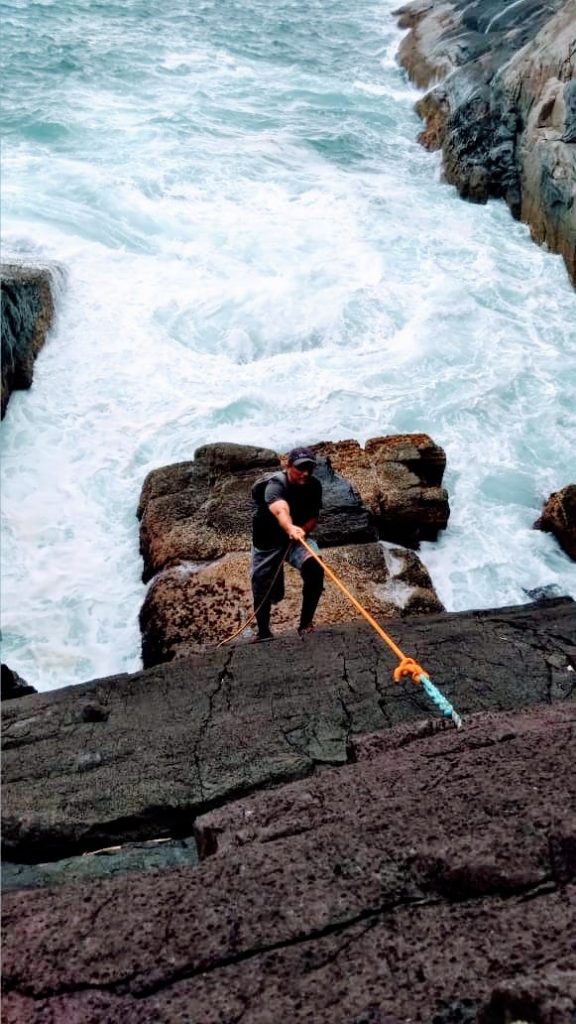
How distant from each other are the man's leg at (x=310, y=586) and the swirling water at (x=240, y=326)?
2.02 m

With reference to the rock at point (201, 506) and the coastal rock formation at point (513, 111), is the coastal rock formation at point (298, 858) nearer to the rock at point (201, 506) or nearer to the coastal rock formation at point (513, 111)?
the rock at point (201, 506)

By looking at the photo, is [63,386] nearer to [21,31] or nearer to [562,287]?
[562,287]

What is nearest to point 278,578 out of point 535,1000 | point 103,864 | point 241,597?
point 241,597

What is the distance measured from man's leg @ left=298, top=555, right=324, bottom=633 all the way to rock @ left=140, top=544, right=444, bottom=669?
48 centimetres

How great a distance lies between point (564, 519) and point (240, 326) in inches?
266

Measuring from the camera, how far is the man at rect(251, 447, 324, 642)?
5.52 m

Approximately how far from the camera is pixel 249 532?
8102 mm

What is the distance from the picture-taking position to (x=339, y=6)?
121 feet

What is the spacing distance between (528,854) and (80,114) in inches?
937

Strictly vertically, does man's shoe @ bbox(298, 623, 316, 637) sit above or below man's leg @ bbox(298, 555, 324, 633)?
below

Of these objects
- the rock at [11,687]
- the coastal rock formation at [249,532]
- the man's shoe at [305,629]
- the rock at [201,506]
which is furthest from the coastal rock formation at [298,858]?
the rock at [201,506]

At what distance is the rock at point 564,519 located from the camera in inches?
361

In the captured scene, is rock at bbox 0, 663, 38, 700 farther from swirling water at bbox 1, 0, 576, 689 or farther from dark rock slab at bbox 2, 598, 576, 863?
swirling water at bbox 1, 0, 576, 689

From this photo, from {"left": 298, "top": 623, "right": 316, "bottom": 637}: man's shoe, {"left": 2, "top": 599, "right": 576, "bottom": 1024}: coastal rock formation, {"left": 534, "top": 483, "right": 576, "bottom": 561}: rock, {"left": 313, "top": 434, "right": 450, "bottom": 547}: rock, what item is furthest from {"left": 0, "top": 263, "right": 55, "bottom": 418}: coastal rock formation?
{"left": 534, "top": 483, "right": 576, "bottom": 561}: rock
